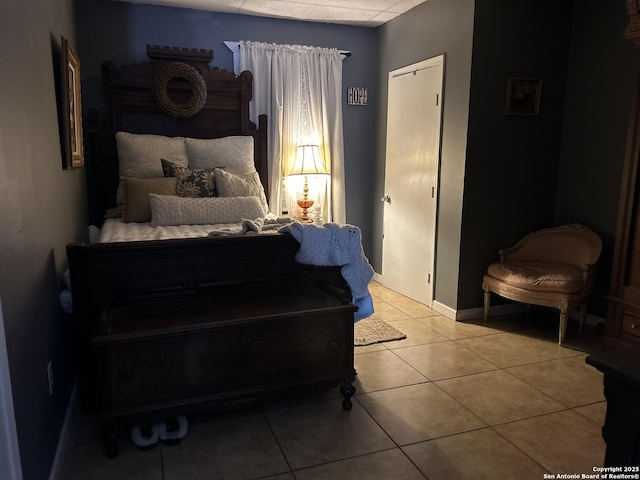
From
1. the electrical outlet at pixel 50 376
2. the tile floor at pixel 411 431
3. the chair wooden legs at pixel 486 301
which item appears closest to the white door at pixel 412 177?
the chair wooden legs at pixel 486 301

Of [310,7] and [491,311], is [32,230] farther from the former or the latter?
[491,311]

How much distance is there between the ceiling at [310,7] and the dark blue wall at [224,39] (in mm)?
95

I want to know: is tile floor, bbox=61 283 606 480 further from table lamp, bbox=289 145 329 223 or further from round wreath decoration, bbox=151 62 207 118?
round wreath decoration, bbox=151 62 207 118

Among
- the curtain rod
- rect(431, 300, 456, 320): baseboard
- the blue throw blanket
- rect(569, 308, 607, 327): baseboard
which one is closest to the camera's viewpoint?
the blue throw blanket

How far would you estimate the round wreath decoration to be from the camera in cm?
396

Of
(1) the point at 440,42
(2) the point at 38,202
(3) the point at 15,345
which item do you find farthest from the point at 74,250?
(1) the point at 440,42

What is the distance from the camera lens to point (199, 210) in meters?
3.40

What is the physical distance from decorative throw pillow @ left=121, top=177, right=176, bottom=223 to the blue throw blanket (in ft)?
4.92

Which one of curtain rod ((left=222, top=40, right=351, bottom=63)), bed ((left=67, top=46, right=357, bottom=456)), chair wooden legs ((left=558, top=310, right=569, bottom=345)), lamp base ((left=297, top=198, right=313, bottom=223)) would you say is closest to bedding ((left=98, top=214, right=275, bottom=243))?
bed ((left=67, top=46, right=357, bottom=456))

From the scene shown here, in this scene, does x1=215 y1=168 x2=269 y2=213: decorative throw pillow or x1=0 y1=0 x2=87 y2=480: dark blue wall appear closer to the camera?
x1=0 y1=0 x2=87 y2=480: dark blue wall

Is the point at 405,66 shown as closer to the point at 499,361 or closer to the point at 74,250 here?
the point at 499,361

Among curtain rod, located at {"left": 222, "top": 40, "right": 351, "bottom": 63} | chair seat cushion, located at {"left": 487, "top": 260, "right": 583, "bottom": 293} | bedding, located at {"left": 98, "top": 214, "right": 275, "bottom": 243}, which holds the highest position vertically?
curtain rod, located at {"left": 222, "top": 40, "right": 351, "bottom": 63}

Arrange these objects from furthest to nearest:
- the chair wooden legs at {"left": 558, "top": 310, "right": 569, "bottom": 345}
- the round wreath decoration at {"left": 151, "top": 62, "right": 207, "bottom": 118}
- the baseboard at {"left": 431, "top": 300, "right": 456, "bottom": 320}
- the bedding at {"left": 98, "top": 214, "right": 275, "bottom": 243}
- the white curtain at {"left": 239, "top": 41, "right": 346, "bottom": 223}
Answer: the white curtain at {"left": 239, "top": 41, "right": 346, "bottom": 223}, the round wreath decoration at {"left": 151, "top": 62, "right": 207, "bottom": 118}, the baseboard at {"left": 431, "top": 300, "right": 456, "bottom": 320}, the chair wooden legs at {"left": 558, "top": 310, "right": 569, "bottom": 345}, the bedding at {"left": 98, "top": 214, "right": 275, "bottom": 243}

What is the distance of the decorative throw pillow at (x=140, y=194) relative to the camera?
3.49 metres
